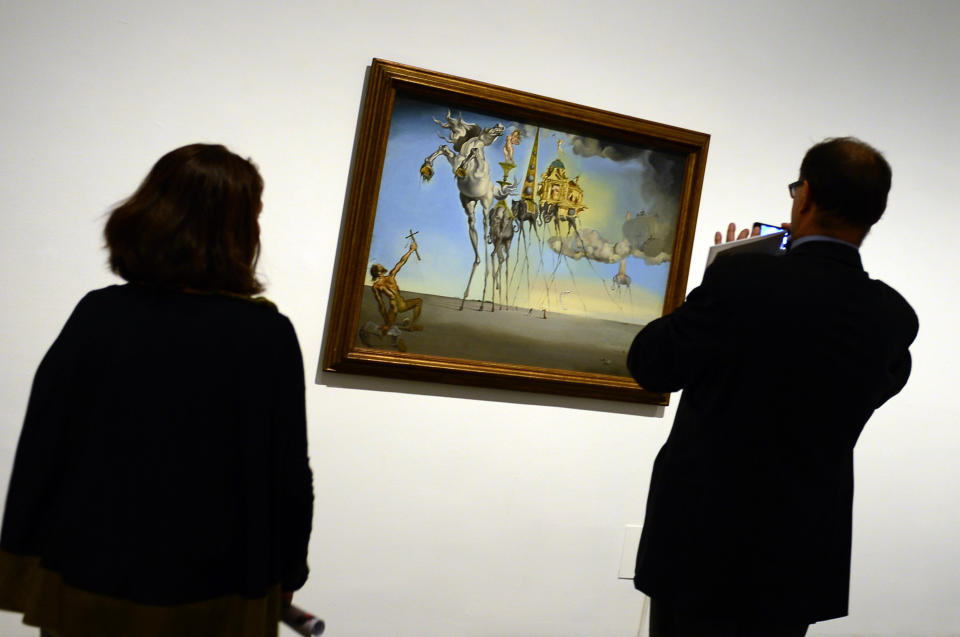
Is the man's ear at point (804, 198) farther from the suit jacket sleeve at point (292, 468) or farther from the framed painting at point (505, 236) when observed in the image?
the framed painting at point (505, 236)

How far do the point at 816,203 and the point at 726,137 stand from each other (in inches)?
77.6

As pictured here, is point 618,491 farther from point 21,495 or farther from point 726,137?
point 21,495

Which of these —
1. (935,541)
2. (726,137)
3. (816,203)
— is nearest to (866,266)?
(726,137)

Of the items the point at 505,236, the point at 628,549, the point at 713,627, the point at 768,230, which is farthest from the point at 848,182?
the point at 628,549

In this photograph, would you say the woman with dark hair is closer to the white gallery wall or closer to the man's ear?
the man's ear

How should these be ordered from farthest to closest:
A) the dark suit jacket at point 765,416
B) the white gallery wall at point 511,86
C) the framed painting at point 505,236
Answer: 1. the framed painting at point 505,236
2. the white gallery wall at point 511,86
3. the dark suit jacket at point 765,416

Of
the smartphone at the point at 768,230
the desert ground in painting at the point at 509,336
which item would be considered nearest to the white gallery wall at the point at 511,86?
the desert ground in painting at the point at 509,336

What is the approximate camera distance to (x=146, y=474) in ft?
5.81

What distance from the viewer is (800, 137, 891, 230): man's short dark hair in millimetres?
2266

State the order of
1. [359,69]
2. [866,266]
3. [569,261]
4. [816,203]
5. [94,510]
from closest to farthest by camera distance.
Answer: [94,510]
[816,203]
[359,69]
[569,261]
[866,266]

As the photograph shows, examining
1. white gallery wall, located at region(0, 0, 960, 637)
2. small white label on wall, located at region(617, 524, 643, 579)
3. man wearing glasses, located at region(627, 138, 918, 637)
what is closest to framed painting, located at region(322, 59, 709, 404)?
white gallery wall, located at region(0, 0, 960, 637)

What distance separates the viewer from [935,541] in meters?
4.77

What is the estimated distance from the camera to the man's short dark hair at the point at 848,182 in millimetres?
2266

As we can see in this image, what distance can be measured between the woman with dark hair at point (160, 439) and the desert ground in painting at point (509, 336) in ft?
5.57
